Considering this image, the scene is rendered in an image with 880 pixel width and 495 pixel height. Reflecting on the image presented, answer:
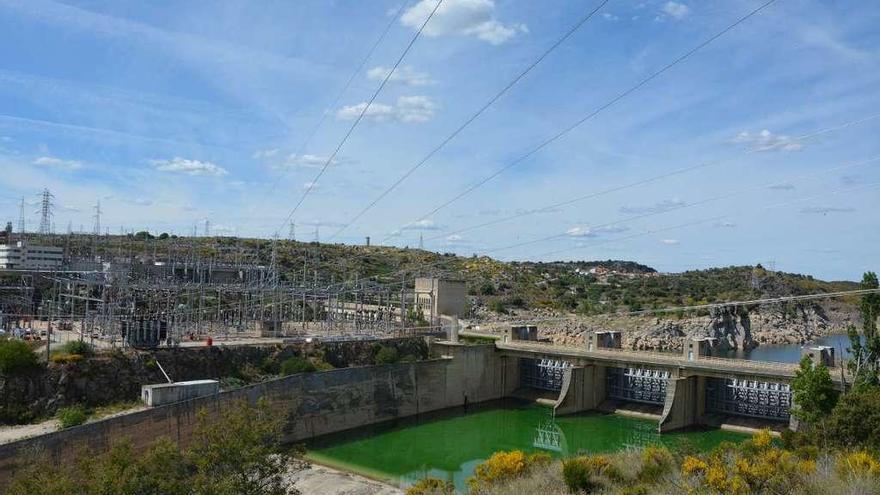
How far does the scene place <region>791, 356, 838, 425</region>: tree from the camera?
29.5 meters

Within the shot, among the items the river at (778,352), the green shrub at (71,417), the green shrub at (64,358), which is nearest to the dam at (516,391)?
the green shrub at (71,417)

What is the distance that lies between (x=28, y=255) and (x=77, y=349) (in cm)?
4207

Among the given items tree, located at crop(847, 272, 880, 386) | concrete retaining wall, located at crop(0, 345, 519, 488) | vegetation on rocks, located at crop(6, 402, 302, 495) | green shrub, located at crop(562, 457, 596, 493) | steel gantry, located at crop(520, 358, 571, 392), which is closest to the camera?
vegetation on rocks, located at crop(6, 402, 302, 495)

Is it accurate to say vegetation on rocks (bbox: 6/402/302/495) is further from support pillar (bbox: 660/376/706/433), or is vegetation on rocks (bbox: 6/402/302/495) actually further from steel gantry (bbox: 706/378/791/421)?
steel gantry (bbox: 706/378/791/421)

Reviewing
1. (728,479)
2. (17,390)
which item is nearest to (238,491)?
(728,479)

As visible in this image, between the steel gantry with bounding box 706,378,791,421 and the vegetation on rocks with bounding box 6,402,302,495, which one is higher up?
the vegetation on rocks with bounding box 6,402,302,495

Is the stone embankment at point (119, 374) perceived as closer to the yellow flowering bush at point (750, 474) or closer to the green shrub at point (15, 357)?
the green shrub at point (15, 357)

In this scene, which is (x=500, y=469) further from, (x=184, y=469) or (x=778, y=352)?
(x=778, y=352)

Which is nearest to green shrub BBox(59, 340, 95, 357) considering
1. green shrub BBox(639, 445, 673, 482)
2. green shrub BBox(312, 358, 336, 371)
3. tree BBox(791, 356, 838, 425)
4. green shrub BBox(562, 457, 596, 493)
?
green shrub BBox(312, 358, 336, 371)

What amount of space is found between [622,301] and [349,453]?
73598mm

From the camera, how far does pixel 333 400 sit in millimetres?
36062

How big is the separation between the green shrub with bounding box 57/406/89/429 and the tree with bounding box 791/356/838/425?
28.4 m

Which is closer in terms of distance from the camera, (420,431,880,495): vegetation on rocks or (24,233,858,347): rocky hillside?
(420,431,880,495): vegetation on rocks

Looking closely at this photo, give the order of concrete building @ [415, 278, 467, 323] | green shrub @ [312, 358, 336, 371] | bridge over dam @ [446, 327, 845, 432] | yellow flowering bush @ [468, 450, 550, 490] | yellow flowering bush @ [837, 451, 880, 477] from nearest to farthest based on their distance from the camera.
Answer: yellow flowering bush @ [837, 451, 880, 477] < yellow flowering bush @ [468, 450, 550, 490] < bridge over dam @ [446, 327, 845, 432] < green shrub @ [312, 358, 336, 371] < concrete building @ [415, 278, 467, 323]
